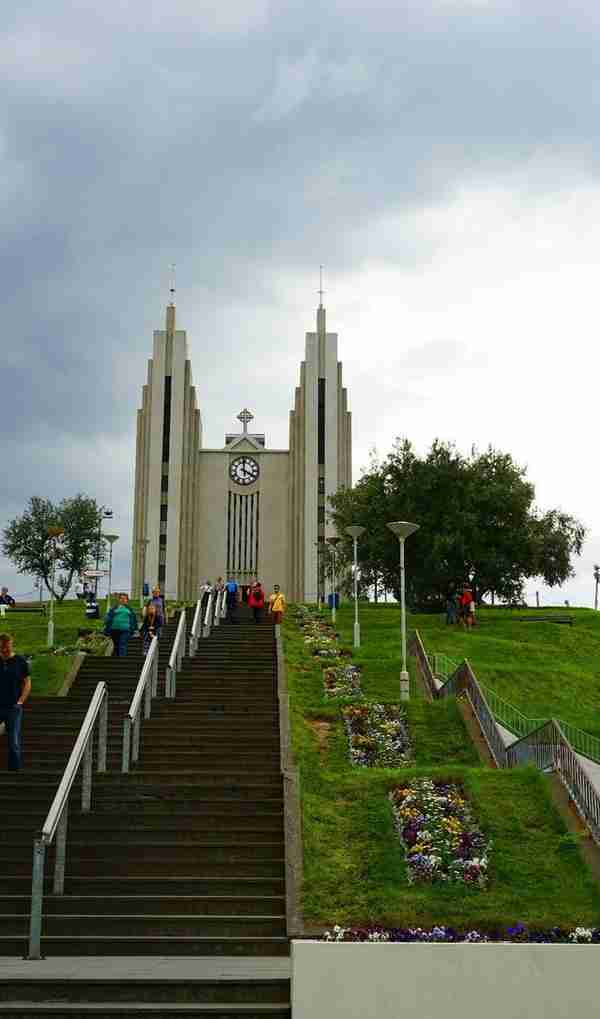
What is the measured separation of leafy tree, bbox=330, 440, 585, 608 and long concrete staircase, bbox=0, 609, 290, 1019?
24.2 meters

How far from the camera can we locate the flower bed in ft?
69.1

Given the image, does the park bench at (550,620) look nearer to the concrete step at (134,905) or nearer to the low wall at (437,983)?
the concrete step at (134,905)

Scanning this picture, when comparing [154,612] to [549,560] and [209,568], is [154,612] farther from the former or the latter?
[209,568]

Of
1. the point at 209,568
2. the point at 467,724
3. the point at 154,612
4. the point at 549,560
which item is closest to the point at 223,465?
the point at 209,568

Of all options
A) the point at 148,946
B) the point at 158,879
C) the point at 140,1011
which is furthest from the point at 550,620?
the point at 140,1011

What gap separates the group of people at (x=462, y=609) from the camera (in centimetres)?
3659

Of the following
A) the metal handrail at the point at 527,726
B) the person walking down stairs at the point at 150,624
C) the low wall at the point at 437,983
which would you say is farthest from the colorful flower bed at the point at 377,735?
the low wall at the point at 437,983

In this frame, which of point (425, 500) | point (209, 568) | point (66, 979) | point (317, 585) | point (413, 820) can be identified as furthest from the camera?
point (209, 568)

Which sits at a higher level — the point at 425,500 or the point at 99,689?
the point at 425,500

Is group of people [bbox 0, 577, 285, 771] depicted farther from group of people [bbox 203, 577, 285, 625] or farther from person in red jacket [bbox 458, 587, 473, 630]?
person in red jacket [bbox 458, 587, 473, 630]

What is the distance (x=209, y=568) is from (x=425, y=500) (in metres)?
39.8

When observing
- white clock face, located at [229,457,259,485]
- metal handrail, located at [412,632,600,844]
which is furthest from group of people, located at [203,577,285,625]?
white clock face, located at [229,457,259,485]

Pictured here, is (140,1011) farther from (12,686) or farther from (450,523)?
(450,523)

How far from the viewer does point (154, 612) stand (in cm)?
2305
